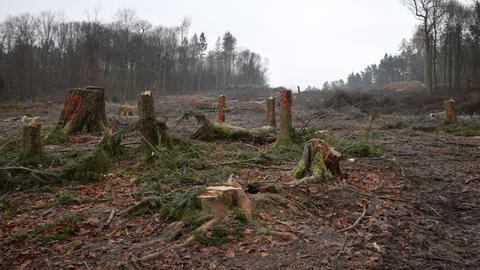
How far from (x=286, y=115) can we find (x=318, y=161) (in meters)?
4.21

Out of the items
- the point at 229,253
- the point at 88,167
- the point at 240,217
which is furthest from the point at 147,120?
the point at 229,253

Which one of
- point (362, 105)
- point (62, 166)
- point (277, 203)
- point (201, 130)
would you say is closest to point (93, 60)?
point (362, 105)

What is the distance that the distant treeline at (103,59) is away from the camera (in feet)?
134

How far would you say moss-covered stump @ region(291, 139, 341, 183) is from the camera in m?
6.80

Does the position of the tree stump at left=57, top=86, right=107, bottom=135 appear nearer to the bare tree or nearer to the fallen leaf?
the fallen leaf

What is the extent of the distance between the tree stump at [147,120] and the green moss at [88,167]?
139cm

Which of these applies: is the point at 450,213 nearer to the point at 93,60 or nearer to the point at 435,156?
the point at 435,156

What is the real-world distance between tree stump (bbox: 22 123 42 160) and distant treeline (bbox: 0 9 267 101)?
29450 millimetres

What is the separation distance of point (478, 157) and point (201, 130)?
7.20m

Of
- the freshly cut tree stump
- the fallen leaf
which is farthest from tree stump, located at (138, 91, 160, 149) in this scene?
the fallen leaf

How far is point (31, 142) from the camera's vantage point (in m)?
7.55

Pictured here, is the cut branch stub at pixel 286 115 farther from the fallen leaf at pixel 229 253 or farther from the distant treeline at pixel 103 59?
the distant treeline at pixel 103 59

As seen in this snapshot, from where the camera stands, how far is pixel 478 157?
32.4ft

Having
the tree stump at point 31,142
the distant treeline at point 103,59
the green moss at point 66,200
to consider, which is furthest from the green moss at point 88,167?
the distant treeline at point 103,59
